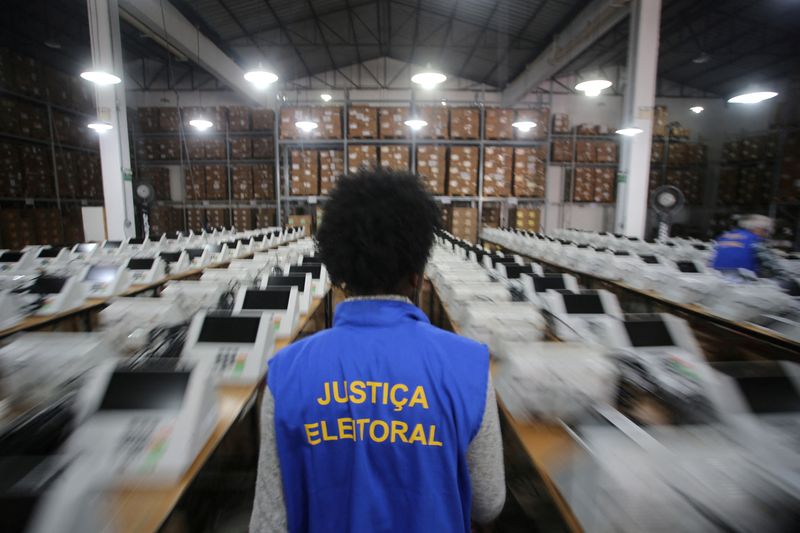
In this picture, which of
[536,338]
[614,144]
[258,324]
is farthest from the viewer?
[614,144]

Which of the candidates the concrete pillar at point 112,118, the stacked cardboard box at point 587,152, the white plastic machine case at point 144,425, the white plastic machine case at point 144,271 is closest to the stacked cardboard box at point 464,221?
the stacked cardboard box at point 587,152

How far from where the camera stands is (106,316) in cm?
270

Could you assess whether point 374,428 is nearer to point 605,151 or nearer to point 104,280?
point 104,280

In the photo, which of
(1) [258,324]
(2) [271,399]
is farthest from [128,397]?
(2) [271,399]

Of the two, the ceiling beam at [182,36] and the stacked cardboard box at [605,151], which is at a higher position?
the ceiling beam at [182,36]

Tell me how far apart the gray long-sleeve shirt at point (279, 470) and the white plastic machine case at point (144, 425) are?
573 mm

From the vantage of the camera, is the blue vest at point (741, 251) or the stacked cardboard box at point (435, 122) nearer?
the blue vest at point (741, 251)

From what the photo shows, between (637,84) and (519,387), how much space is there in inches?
332

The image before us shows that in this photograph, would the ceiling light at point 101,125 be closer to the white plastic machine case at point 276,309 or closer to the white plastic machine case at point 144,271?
the white plastic machine case at point 144,271

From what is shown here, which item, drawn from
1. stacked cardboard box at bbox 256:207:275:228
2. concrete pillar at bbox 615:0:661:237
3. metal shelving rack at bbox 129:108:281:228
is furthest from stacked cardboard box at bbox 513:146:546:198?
stacked cardboard box at bbox 256:207:275:228

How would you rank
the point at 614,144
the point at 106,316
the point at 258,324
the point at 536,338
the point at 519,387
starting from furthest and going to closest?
the point at 614,144 → the point at 106,316 → the point at 536,338 → the point at 258,324 → the point at 519,387

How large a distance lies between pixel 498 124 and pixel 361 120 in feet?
12.3

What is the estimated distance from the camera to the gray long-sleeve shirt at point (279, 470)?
88 cm

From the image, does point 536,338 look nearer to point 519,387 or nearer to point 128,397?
point 519,387
